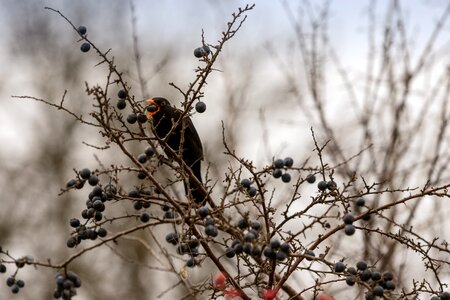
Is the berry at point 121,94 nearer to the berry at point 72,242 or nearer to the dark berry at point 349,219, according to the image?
the berry at point 72,242

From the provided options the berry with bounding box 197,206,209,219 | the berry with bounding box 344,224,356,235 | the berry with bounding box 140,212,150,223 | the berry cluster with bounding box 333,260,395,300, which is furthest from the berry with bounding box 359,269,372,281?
the berry with bounding box 140,212,150,223

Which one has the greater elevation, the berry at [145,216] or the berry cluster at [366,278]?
the berry at [145,216]

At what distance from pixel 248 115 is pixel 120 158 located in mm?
2835

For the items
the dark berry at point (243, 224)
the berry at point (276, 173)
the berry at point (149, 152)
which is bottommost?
the dark berry at point (243, 224)

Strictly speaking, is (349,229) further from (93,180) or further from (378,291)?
(93,180)

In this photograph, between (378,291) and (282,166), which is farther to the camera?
(282,166)

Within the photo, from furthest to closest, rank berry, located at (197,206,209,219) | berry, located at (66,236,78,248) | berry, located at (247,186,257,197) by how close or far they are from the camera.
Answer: berry, located at (66,236,78,248) → berry, located at (247,186,257,197) → berry, located at (197,206,209,219)

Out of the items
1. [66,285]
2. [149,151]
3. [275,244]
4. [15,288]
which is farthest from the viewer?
[149,151]

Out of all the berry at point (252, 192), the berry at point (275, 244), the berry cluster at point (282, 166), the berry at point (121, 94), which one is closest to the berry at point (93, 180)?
the berry at point (121, 94)

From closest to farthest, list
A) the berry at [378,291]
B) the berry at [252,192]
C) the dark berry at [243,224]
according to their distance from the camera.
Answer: the dark berry at [243,224]
the berry at [378,291]
the berry at [252,192]

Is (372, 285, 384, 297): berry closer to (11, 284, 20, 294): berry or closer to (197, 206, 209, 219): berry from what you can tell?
(197, 206, 209, 219): berry

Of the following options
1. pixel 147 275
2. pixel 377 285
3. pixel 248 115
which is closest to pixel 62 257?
pixel 147 275

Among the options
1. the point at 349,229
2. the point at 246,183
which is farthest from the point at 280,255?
the point at 246,183

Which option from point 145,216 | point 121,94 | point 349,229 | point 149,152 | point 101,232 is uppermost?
point 149,152
